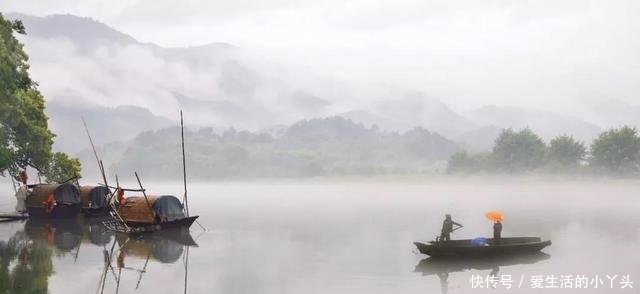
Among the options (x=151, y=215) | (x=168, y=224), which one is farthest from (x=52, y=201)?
(x=168, y=224)

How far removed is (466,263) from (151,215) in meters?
25.1

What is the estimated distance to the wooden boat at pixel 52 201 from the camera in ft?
193

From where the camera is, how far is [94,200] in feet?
212

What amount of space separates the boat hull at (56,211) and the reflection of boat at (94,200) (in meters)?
1.22

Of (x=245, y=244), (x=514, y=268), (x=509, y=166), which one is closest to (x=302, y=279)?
(x=514, y=268)

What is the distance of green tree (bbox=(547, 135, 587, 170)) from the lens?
546ft

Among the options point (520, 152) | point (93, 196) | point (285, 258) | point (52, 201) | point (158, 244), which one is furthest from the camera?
point (520, 152)

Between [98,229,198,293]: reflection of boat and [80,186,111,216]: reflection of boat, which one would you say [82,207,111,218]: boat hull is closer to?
[80,186,111,216]: reflection of boat

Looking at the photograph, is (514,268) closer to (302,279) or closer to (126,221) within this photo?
(302,279)

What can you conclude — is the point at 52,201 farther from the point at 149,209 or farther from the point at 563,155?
the point at 563,155

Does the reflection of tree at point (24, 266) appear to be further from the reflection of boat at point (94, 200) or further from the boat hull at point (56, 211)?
the reflection of boat at point (94, 200)

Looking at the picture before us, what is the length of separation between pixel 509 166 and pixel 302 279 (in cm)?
15855

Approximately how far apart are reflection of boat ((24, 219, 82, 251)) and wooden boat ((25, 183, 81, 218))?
2.51 feet

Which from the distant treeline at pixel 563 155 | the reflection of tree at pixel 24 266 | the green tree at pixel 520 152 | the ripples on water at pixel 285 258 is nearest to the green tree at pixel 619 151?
the distant treeline at pixel 563 155
